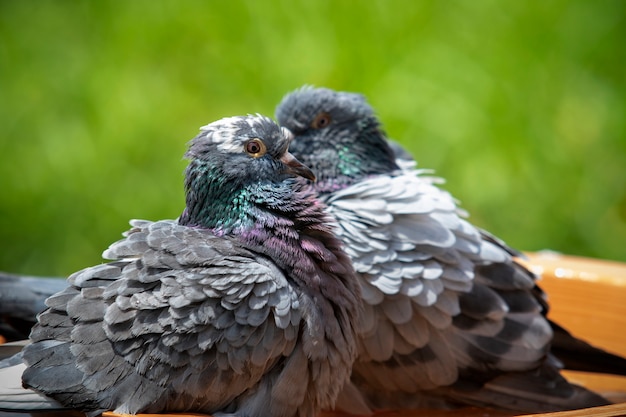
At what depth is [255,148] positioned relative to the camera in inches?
90.7

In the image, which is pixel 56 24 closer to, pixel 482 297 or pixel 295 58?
pixel 295 58

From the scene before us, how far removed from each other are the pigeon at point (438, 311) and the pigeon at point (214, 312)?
1.27ft

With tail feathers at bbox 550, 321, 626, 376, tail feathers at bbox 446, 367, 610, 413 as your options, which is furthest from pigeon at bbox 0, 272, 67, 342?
tail feathers at bbox 550, 321, 626, 376

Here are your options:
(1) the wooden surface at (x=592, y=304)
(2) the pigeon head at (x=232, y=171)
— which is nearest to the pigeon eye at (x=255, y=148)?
(2) the pigeon head at (x=232, y=171)

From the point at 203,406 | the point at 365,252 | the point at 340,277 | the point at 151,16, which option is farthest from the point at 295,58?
the point at 203,406

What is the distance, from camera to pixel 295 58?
5488mm

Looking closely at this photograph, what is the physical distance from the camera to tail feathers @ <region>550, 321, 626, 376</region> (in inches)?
113

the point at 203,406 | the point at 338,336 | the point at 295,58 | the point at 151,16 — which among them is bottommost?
the point at 203,406

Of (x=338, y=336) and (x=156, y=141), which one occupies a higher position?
(x=156, y=141)

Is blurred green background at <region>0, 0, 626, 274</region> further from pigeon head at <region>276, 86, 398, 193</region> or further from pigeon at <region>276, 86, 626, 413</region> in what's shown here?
pigeon at <region>276, 86, 626, 413</region>

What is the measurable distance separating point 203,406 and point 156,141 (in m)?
3.62

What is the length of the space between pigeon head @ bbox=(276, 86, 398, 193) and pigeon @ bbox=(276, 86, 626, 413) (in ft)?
0.29

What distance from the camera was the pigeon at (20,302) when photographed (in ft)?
8.39

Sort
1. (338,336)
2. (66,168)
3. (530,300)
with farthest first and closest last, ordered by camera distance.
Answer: (66,168) → (530,300) → (338,336)
